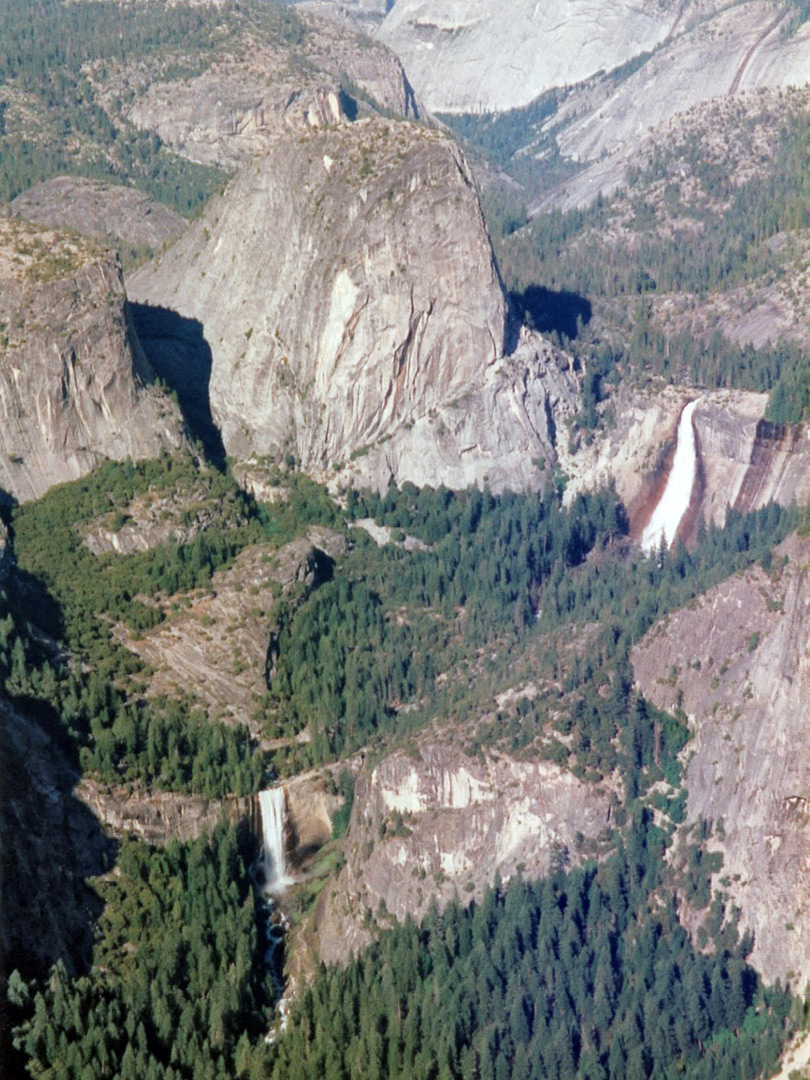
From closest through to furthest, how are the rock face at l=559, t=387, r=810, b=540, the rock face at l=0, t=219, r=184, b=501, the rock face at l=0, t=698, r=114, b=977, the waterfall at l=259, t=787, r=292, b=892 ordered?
the rock face at l=0, t=698, r=114, b=977 < the waterfall at l=259, t=787, r=292, b=892 < the rock face at l=0, t=219, r=184, b=501 < the rock face at l=559, t=387, r=810, b=540

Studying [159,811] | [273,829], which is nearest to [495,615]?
[273,829]

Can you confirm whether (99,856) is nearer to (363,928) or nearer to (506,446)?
(363,928)

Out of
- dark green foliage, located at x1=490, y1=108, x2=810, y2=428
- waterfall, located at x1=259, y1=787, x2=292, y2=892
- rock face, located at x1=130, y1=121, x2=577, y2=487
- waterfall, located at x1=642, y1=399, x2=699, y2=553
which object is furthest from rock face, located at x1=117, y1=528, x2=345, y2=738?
dark green foliage, located at x1=490, y1=108, x2=810, y2=428

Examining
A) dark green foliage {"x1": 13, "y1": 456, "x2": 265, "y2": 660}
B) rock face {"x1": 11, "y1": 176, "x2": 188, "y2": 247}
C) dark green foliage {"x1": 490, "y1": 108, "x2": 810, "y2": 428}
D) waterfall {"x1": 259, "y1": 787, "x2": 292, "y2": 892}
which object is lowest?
waterfall {"x1": 259, "y1": 787, "x2": 292, "y2": 892}

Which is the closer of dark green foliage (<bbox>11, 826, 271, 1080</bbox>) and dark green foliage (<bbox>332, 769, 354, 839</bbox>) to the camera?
dark green foliage (<bbox>11, 826, 271, 1080</bbox>)

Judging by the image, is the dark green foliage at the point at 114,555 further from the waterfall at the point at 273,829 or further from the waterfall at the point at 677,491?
the waterfall at the point at 677,491

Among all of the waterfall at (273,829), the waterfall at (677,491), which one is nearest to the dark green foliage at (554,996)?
the waterfall at (273,829)

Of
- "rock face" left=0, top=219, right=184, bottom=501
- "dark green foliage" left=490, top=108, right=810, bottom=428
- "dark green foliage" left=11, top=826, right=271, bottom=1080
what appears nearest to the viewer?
"dark green foliage" left=11, top=826, right=271, bottom=1080

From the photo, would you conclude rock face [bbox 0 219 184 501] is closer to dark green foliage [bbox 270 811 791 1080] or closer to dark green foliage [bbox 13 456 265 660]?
dark green foliage [bbox 13 456 265 660]
